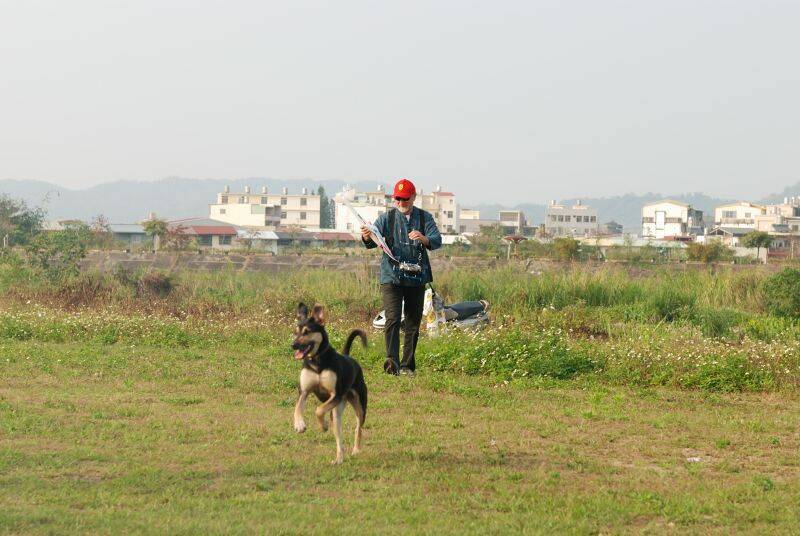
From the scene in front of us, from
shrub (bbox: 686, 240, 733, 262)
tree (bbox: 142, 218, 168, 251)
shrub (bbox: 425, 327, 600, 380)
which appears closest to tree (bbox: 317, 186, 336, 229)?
tree (bbox: 142, 218, 168, 251)

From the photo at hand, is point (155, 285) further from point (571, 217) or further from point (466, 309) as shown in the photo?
point (571, 217)

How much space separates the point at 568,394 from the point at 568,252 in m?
32.0

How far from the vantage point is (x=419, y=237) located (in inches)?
417

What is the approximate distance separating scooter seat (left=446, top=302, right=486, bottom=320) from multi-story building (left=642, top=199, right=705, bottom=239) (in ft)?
384

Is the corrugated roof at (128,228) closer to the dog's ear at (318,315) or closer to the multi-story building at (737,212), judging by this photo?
the dog's ear at (318,315)

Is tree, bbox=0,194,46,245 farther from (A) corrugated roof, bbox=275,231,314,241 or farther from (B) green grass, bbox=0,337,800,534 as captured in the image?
(A) corrugated roof, bbox=275,231,314,241

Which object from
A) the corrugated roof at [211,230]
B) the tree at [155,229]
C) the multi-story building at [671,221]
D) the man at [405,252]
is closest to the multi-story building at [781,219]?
the multi-story building at [671,221]

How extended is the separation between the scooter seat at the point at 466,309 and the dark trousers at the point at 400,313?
510 cm

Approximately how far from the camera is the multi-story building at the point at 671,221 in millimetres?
140125

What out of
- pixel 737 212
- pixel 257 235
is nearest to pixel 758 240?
pixel 257 235

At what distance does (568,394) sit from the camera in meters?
11.3

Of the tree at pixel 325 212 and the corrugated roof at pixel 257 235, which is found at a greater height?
the tree at pixel 325 212

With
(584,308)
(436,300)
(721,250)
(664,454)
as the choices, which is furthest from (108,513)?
(721,250)

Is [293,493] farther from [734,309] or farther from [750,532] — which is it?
[734,309]
